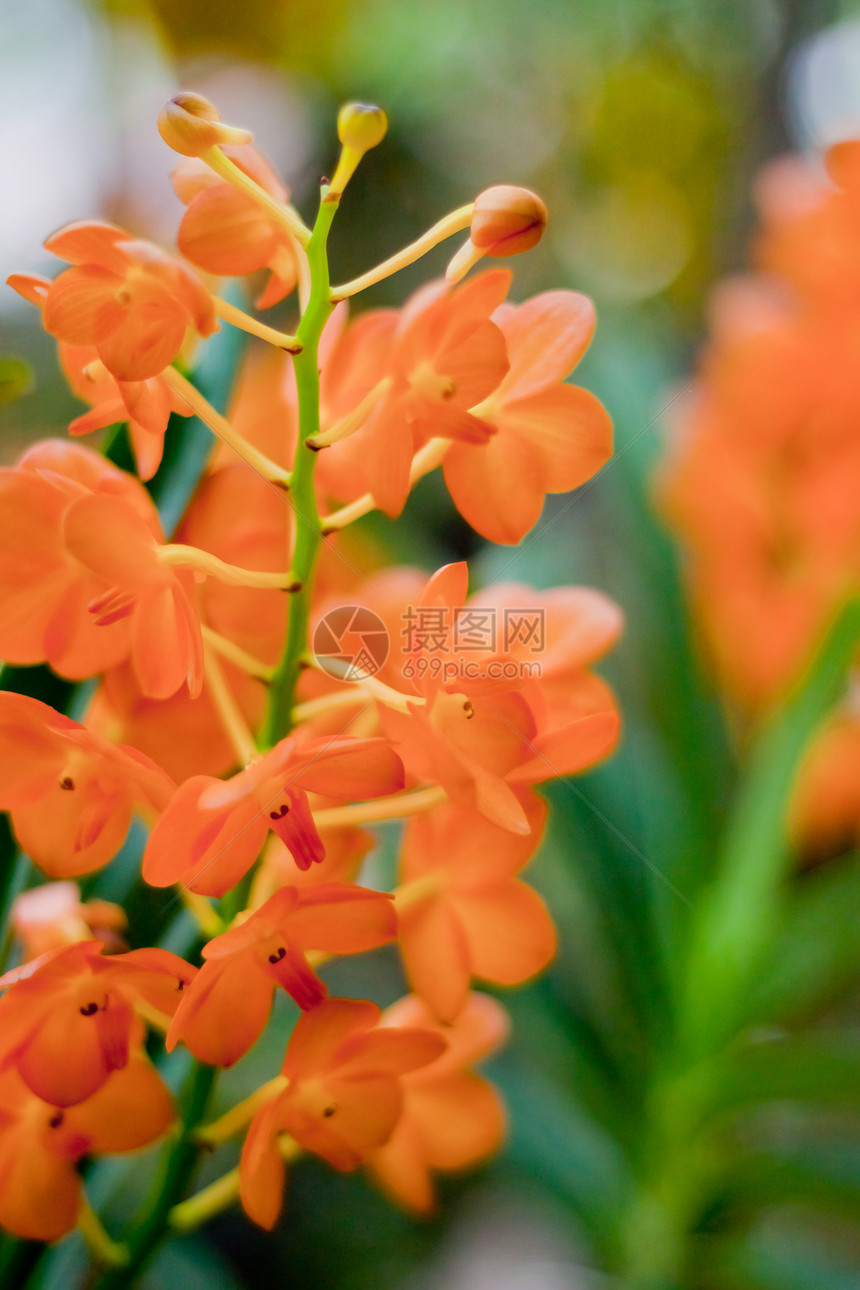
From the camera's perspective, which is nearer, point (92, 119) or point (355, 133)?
Result: point (355, 133)

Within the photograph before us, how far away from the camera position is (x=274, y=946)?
0.83 feet

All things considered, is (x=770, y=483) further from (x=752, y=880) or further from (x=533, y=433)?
(x=533, y=433)

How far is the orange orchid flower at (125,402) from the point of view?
0.87 ft

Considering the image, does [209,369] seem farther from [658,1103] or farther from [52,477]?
[658,1103]

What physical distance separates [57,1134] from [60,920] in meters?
0.07

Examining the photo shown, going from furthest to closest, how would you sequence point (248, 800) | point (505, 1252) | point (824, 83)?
point (824, 83)
point (505, 1252)
point (248, 800)

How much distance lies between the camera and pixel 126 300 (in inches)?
9.6

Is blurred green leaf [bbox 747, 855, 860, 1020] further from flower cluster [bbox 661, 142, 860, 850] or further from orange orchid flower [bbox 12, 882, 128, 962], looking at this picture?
orange orchid flower [bbox 12, 882, 128, 962]

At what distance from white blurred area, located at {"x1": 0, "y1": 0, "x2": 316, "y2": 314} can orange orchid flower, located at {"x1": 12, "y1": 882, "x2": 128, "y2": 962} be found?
9.9 inches

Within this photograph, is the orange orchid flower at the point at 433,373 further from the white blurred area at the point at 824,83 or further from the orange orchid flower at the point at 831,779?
the white blurred area at the point at 824,83

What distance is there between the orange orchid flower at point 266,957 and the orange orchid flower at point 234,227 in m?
0.19

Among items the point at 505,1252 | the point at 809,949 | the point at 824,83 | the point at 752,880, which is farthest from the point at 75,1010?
the point at 824,83

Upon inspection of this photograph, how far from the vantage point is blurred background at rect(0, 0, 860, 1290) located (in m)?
0.70

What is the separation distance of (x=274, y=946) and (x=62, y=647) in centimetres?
12
